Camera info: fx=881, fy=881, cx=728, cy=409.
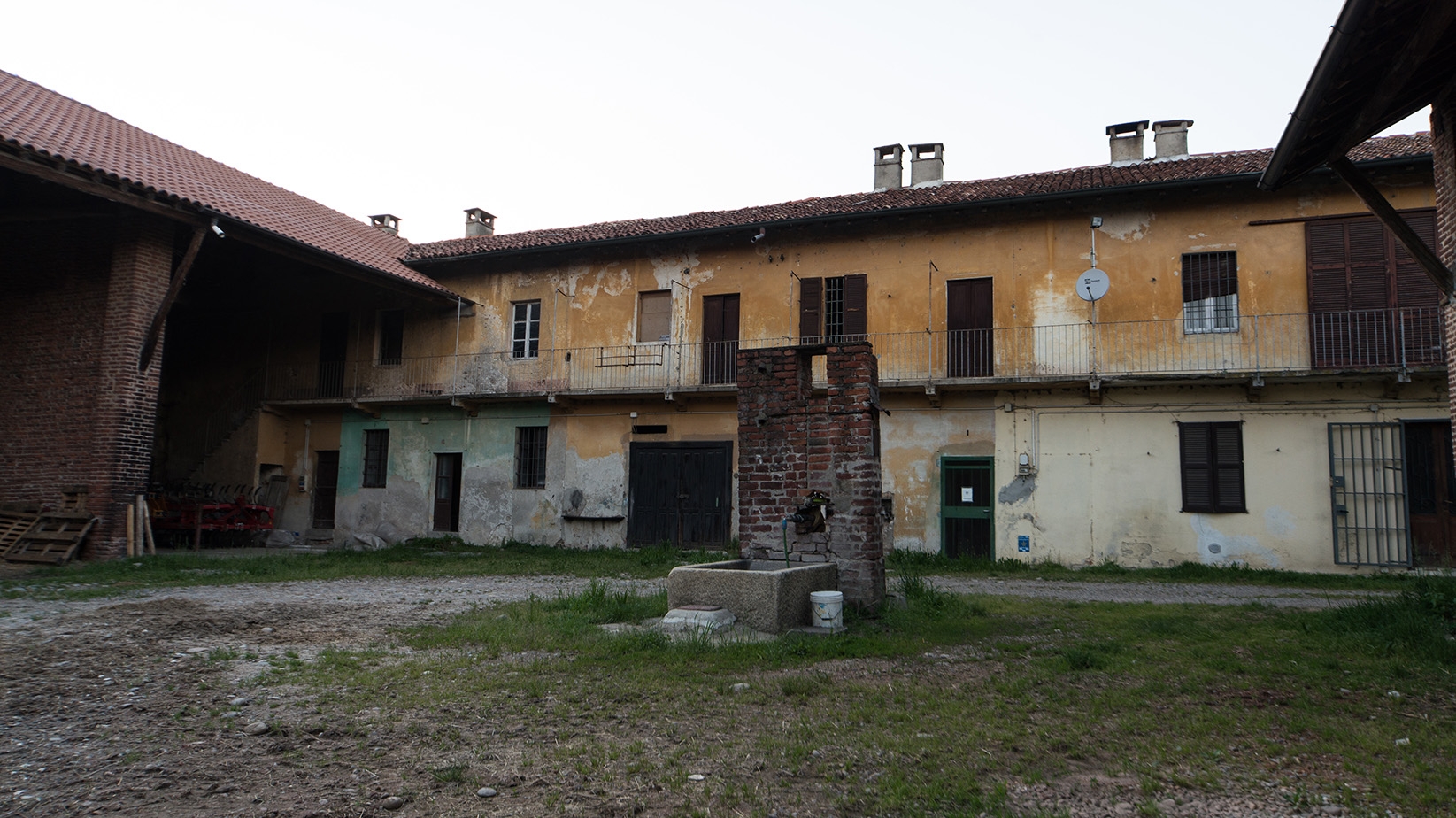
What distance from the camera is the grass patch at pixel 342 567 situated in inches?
409

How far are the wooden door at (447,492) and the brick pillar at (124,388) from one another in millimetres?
6548

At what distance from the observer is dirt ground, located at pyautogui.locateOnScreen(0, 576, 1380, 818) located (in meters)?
3.28

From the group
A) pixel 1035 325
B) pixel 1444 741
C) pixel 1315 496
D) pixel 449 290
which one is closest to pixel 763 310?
pixel 1035 325

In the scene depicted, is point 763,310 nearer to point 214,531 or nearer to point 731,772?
point 214,531

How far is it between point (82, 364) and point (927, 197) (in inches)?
586

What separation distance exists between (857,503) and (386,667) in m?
3.88

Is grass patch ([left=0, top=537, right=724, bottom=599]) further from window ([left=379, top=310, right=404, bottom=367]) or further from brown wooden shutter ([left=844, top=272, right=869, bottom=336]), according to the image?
brown wooden shutter ([left=844, top=272, right=869, bottom=336])

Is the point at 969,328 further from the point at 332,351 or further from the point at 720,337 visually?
the point at 332,351

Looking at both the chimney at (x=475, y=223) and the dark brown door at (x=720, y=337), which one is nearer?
the dark brown door at (x=720, y=337)

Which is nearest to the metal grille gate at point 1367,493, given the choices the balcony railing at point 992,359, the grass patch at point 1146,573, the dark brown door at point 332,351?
the grass patch at point 1146,573

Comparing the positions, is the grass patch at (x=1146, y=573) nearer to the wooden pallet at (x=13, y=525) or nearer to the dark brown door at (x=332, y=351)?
the wooden pallet at (x=13, y=525)

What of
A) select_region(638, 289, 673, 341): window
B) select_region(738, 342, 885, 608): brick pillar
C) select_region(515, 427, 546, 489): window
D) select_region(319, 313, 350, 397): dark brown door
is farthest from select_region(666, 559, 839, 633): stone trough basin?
select_region(319, 313, 350, 397): dark brown door

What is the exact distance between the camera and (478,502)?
19.3 m

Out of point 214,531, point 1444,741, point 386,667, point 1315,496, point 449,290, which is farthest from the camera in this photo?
point 449,290
